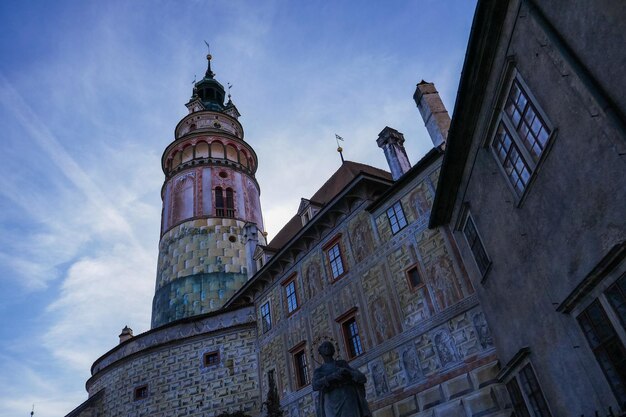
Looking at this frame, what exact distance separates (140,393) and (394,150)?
14544mm

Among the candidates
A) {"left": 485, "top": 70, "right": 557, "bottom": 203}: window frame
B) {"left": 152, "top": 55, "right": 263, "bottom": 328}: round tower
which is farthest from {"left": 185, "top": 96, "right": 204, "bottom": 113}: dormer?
{"left": 485, "top": 70, "right": 557, "bottom": 203}: window frame

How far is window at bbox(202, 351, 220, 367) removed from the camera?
18516 mm

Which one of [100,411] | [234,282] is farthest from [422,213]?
[100,411]

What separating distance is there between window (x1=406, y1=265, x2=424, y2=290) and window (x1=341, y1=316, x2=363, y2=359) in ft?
8.00

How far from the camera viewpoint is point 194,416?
17375mm

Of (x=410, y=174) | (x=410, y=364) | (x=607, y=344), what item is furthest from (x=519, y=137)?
(x=410, y=364)

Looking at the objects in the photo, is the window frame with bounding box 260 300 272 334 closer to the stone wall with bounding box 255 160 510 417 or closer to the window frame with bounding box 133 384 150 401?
the stone wall with bounding box 255 160 510 417

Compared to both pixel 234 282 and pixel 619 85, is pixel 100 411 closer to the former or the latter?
pixel 234 282

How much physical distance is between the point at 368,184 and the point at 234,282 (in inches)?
497

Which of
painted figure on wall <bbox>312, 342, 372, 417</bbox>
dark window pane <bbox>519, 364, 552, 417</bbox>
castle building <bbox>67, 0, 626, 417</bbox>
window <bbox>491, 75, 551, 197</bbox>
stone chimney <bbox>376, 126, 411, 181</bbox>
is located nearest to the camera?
castle building <bbox>67, 0, 626, 417</bbox>

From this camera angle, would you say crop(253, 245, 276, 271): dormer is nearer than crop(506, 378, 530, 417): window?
No

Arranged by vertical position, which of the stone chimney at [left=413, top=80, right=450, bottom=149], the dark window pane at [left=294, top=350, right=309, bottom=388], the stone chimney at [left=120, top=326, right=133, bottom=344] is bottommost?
the dark window pane at [left=294, top=350, right=309, bottom=388]

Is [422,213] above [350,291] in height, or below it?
above

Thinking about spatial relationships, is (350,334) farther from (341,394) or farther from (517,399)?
(341,394)
